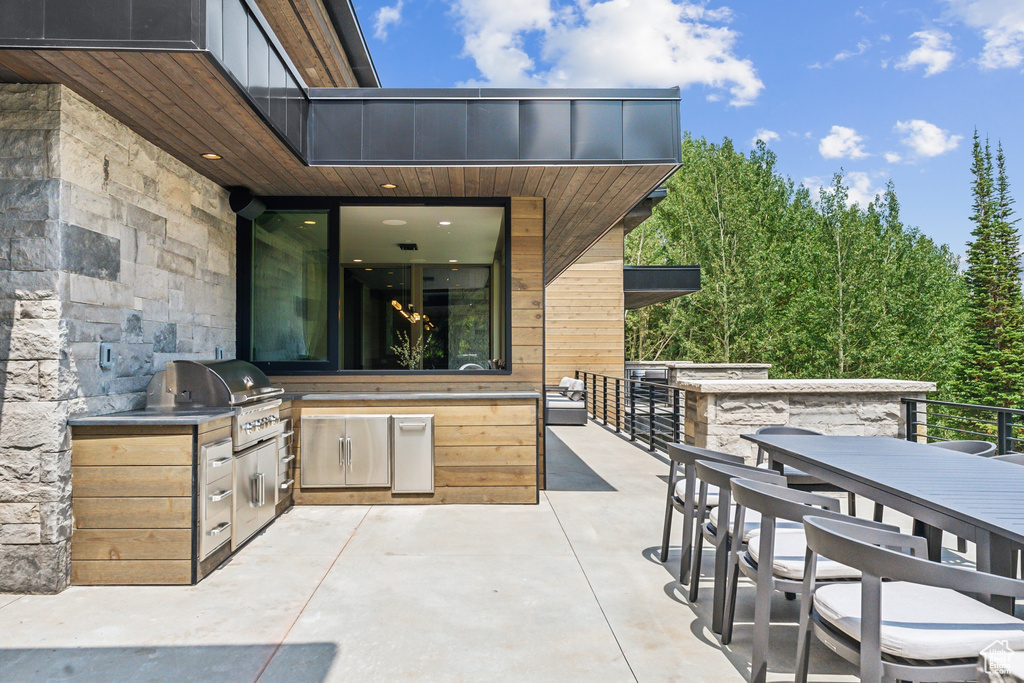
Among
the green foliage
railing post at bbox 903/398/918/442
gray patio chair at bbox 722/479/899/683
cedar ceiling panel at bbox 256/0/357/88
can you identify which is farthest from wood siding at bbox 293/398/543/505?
the green foliage

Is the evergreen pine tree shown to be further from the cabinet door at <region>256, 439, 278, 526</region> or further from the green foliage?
the cabinet door at <region>256, 439, 278, 526</region>

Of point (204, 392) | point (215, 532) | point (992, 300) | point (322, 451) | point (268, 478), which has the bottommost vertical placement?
point (215, 532)

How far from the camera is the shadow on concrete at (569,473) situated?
5.80 m

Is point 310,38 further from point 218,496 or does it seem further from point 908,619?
point 908,619

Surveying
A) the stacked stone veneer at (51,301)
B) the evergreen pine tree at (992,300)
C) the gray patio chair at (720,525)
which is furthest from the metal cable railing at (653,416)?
the evergreen pine tree at (992,300)

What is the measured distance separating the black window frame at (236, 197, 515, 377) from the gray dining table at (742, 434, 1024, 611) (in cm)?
275

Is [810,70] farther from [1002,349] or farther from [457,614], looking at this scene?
[457,614]

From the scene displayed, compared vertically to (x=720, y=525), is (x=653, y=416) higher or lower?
lower

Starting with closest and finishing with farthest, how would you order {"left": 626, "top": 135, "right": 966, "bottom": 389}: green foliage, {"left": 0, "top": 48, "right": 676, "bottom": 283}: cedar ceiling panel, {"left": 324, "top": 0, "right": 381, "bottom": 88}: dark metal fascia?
1. {"left": 0, "top": 48, "right": 676, "bottom": 283}: cedar ceiling panel
2. {"left": 324, "top": 0, "right": 381, "bottom": 88}: dark metal fascia
3. {"left": 626, "top": 135, "right": 966, "bottom": 389}: green foliage

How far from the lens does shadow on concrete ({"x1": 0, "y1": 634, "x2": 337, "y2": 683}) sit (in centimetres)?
242

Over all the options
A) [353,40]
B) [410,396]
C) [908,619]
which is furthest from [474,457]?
[353,40]

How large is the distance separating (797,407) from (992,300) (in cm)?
2228

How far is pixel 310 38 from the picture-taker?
760cm

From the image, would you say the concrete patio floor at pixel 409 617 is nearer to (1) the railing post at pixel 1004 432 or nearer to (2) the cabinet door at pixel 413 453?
(2) the cabinet door at pixel 413 453
